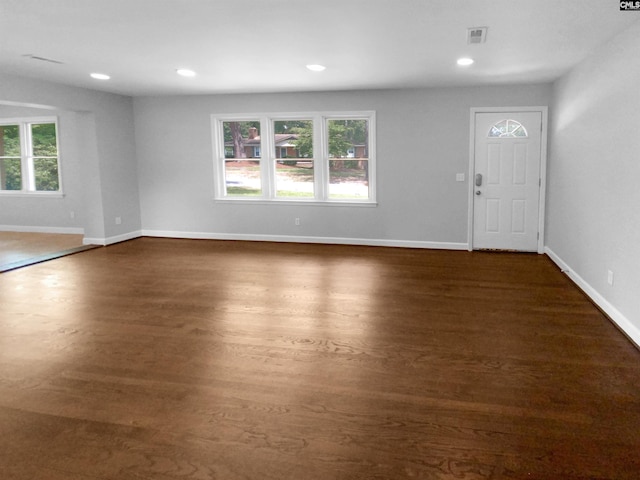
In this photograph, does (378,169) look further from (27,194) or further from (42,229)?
(27,194)

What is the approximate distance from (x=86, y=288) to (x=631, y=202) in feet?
16.6

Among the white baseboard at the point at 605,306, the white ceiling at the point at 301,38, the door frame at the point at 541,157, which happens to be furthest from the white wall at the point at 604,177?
the door frame at the point at 541,157

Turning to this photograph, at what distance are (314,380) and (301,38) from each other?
2.82m

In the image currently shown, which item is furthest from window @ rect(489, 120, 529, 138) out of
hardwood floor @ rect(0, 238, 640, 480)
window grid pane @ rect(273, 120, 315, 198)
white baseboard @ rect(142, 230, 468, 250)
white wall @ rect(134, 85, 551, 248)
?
window grid pane @ rect(273, 120, 315, 198)

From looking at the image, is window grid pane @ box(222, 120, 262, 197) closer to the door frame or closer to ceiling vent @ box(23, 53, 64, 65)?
ceiling vent @ box(23, 53, 64, 65)

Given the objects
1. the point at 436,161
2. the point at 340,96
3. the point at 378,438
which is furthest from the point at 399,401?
the point at 340,96

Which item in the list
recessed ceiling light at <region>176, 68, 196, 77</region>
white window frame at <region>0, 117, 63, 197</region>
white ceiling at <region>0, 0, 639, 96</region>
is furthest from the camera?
white window frame at <region>0, 117, 63, 197</region>

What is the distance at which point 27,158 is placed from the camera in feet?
29.1

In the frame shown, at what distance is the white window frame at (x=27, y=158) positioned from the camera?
28.4ft

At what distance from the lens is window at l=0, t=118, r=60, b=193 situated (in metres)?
8.73

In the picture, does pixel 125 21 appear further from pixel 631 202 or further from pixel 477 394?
pixel 631 202

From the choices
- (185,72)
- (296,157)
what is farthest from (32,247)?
(296,157)

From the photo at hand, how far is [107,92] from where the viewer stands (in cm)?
754

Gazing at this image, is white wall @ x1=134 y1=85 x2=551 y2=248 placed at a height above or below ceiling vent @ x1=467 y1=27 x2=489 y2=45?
below
